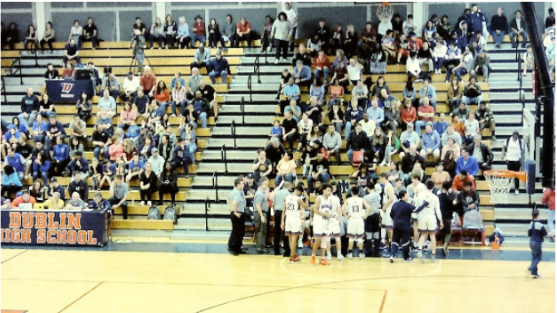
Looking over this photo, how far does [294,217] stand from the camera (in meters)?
15.2

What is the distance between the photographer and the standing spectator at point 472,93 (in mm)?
20016

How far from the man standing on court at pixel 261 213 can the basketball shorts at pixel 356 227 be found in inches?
73.6

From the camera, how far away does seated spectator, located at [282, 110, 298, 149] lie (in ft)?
63.3

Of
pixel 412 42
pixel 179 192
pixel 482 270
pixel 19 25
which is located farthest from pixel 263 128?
pixel 19 25

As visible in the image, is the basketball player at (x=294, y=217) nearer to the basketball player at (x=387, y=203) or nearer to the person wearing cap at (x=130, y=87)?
the basketball player at (x=387, y=203)

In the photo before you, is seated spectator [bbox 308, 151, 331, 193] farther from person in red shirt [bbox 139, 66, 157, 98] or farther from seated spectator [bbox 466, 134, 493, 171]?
person in red shirt [bbox 139, 66, 157, 98]

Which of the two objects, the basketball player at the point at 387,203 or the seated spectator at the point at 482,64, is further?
the seated spectator at the point at 482,64

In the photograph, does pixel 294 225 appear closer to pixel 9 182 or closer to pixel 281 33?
pixel 9 182

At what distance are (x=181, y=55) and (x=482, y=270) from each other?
41.6 ft

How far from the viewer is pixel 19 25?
26359 millimetres

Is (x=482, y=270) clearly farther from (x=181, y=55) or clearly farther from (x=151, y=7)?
(x=151, y=7)

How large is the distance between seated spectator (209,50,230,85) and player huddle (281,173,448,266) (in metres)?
7.72

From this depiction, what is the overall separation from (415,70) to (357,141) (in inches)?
146

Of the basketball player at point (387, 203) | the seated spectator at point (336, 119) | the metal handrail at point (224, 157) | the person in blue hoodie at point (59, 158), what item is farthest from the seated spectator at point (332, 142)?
the person in blue hoodie at point (59, 158)
